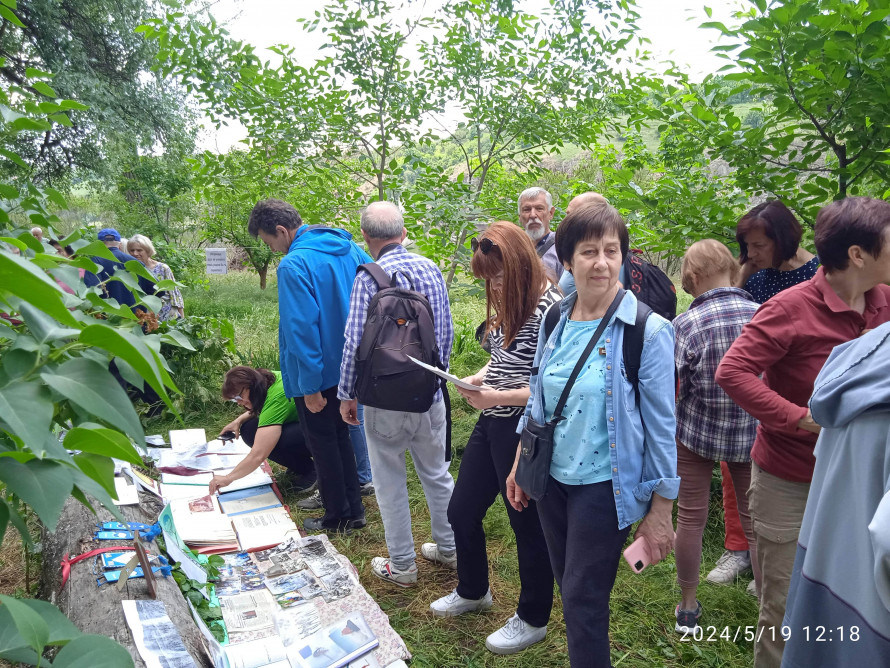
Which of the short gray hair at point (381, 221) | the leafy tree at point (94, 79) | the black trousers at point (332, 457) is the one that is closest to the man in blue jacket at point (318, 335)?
the black trousers at point (332, 457)

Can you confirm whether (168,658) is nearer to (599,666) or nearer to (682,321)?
(599,666)

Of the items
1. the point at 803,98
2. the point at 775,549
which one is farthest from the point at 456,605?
the point at 803,98

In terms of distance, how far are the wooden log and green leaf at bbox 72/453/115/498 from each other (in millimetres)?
1313

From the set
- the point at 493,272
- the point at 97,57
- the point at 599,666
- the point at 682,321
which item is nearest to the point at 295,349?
the point at 493,272

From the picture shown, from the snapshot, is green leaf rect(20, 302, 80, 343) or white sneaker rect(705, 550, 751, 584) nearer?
green leaf rect(20, 302, 80, 343)

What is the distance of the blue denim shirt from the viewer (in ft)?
5.65

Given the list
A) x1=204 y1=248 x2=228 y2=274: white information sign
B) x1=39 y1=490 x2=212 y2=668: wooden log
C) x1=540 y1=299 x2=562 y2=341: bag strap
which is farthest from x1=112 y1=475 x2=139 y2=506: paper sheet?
x1=204 y1=248 x2=228 y2=274: white information sign

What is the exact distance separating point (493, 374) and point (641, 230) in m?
2.01

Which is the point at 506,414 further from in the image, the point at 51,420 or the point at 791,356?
the point at 51,420

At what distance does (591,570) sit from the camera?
5.68 ft

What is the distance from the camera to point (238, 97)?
486cm

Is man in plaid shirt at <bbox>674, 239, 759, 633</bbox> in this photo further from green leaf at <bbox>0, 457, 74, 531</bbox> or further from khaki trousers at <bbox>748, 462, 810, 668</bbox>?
green leaf at <bbox>0, 457, 74, 531</bbox>

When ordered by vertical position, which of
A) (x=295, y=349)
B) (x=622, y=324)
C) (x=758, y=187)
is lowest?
(x=295, y=349)

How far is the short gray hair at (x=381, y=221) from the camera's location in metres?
3.02
